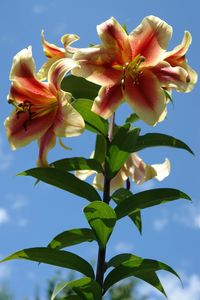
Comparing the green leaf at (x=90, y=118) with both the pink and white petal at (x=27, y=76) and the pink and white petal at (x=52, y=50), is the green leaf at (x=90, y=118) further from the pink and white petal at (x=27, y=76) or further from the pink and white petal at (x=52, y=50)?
the pink and white petal at (x=52, y=50)

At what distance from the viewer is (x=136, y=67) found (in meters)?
1.46

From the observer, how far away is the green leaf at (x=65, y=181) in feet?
4.41

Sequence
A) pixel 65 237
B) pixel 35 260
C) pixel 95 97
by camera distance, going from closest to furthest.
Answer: pixel 35 260 < pixel 65 237 < pixel 95 97

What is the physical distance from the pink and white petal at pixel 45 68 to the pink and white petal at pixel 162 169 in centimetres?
48

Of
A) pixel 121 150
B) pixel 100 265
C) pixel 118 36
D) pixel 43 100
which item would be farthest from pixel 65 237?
pixel 118 36

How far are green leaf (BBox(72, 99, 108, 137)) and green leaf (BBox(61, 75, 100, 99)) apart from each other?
8cm

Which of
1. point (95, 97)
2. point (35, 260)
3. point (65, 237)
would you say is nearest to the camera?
point (35, 260)

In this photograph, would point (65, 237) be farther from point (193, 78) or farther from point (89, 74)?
point (193, 78)

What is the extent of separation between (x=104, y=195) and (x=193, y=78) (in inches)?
17.1

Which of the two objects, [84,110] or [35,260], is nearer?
[35,260]

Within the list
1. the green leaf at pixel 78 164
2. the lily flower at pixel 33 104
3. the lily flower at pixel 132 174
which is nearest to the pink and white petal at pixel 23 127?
the lily flower at pixel 33 104

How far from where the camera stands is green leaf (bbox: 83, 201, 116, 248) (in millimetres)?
1271

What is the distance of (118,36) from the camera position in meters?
1.45

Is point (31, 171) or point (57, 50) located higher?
point (57, 50)
